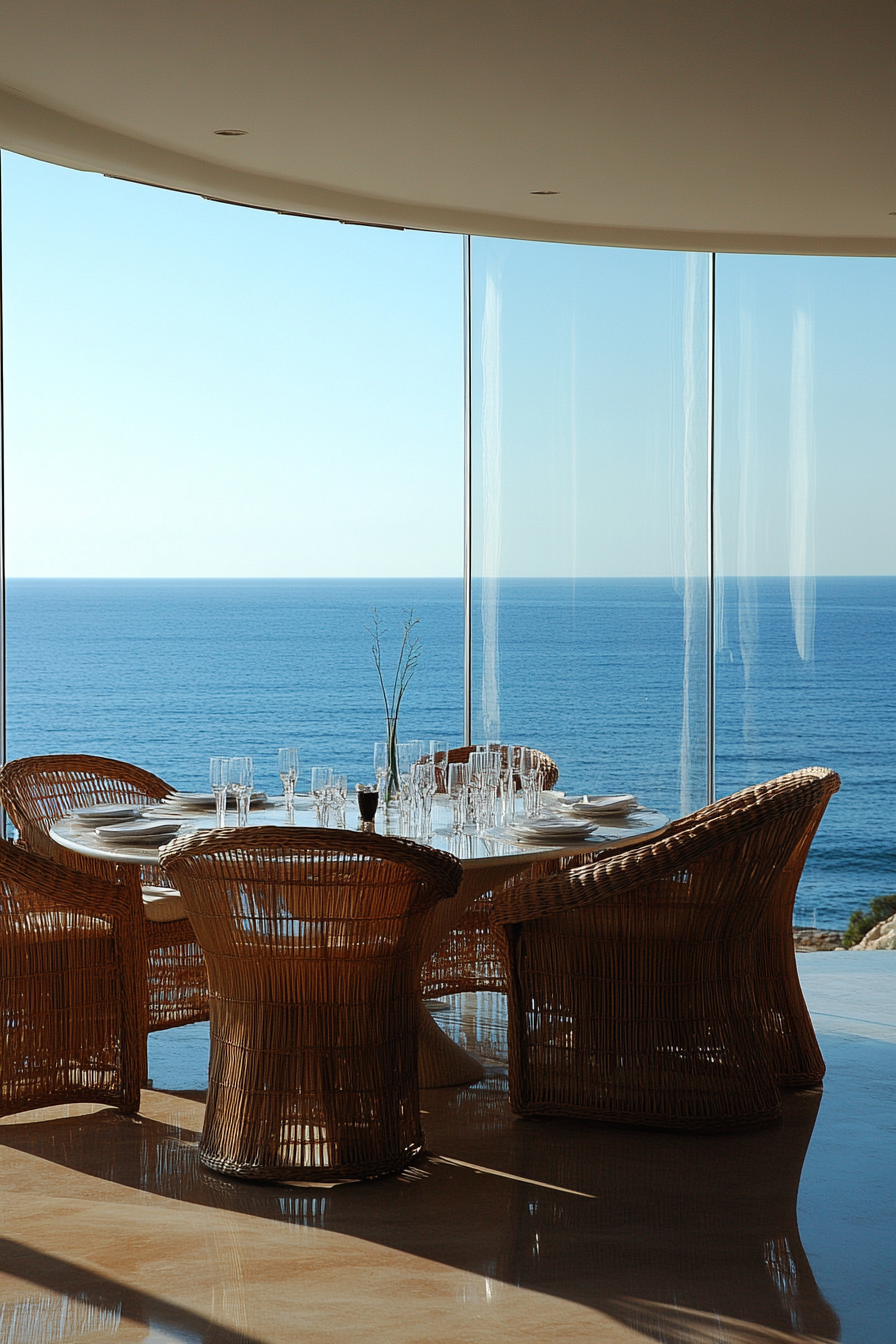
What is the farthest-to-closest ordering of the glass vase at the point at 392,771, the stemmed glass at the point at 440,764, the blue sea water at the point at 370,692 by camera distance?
the blue sea water at the point at 370,692 < the stemmed glass at the point at 440,764 < the glass vase at the point at 392,771

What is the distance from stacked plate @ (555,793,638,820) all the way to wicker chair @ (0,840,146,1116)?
121 cm

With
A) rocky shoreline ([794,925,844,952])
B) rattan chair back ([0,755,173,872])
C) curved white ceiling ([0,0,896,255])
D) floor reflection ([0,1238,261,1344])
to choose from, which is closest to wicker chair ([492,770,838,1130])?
floor reflection ([0,1238,261,1344])

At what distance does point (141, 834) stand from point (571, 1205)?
131 cm

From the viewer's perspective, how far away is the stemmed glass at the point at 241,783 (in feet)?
11.0

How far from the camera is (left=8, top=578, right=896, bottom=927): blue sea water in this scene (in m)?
30.0

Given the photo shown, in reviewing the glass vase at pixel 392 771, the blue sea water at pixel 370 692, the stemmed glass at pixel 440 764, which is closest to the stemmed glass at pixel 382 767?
the glass vase at pixel 392 771

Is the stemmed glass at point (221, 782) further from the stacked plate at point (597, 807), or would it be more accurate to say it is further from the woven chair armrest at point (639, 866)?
the stacked plate at point (597, 807)

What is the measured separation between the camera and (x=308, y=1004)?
292 centimetres

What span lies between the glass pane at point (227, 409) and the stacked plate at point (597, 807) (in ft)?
92.3

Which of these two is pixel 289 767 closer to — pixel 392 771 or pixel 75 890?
pixel 392 771

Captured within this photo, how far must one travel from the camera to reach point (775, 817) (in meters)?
3.17

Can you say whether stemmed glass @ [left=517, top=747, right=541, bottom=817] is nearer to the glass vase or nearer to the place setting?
the glass vase

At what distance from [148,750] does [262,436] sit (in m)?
9.15

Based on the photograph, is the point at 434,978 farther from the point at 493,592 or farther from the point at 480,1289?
the point at 493,592
